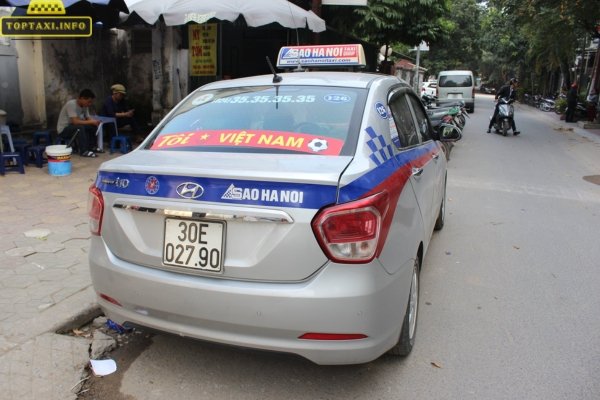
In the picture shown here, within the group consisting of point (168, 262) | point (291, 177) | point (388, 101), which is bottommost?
point (168, 262)

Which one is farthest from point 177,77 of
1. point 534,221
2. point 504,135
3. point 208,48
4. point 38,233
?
point 504,135

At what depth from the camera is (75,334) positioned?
11.1ft

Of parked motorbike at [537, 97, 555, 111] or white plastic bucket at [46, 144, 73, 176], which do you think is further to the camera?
parked motorbike at [537, 97, 555, 111]

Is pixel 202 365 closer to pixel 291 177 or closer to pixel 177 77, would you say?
pixel 291 177

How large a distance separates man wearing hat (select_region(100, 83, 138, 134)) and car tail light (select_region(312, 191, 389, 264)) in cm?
853

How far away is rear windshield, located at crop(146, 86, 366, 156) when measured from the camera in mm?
2764

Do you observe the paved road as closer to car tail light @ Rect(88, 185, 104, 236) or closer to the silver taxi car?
the silver taxi car

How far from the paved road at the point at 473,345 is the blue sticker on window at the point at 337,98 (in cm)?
156

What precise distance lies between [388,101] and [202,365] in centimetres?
203

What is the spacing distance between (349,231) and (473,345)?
1.59m

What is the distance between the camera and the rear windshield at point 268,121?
276cm

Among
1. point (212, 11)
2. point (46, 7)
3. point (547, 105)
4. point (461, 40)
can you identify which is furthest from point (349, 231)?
point (461, 40)

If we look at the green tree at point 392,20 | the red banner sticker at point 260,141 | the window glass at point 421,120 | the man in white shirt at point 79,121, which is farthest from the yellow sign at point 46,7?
the green tree at point 392,20

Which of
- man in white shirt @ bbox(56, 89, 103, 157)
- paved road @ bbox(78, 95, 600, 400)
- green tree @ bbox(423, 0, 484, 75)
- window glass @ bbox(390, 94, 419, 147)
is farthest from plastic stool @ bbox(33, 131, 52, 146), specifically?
green tree @ bbox(423, 0, 484, 75)
